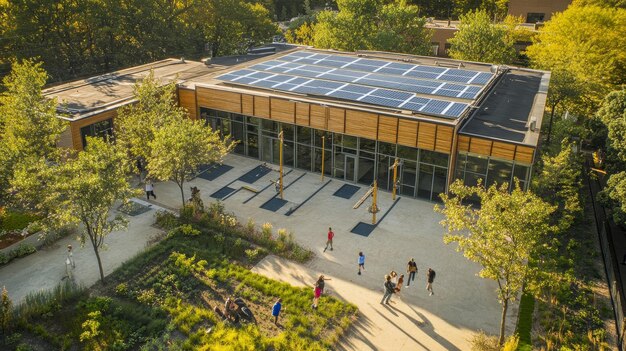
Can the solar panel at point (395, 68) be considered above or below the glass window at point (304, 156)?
above

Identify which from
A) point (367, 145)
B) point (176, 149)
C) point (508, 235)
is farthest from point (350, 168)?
point (508, 235)

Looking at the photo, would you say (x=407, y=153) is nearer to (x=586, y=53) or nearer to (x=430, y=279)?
(x=430, y=279)

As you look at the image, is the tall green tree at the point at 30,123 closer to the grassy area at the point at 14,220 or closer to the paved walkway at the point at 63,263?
the grassy area at the point at 14,220

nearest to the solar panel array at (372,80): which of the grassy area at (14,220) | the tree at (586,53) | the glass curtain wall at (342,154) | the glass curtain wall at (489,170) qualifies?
the glass curtain wall at (342,154)

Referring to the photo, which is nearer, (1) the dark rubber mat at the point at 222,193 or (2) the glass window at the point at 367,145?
(1) the dark rubber mat at the point at 222,193

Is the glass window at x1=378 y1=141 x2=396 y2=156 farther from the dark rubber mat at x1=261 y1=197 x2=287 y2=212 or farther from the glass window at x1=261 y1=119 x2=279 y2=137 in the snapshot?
the glass window at x1=261 y1=119 x2=279 y2=137

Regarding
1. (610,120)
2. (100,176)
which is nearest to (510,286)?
(100,176)

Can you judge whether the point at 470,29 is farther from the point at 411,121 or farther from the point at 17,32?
the point at 17,32

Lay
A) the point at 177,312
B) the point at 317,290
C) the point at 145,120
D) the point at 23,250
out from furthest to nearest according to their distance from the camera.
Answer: the point at 145,120
the point at 23,250
the point at 317,290
the point at 177,312

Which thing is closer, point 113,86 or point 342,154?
point 342,154
